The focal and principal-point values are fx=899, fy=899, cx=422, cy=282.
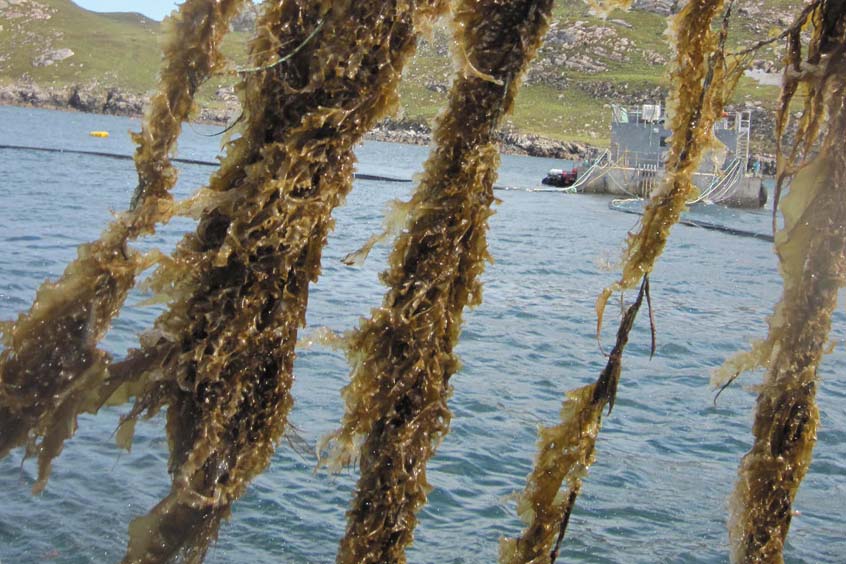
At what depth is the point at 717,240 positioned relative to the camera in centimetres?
3731

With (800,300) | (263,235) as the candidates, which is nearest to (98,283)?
(263,235)

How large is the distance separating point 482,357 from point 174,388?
39.4 feet

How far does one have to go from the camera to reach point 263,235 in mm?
2926

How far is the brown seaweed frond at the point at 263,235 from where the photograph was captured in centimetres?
292

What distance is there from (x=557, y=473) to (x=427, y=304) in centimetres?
81

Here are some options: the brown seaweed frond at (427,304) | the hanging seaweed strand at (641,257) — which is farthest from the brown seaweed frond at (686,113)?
the brown seaweed frond at (427,304)

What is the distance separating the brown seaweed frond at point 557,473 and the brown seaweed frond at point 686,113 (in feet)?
0.54

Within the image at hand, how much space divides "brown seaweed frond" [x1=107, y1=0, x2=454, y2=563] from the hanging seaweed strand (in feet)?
2.99

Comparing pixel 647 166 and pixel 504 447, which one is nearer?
pixel 504 447

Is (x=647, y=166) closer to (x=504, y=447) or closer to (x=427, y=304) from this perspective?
(x=504, y=447)

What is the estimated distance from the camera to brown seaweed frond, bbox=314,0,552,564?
9.91 ft

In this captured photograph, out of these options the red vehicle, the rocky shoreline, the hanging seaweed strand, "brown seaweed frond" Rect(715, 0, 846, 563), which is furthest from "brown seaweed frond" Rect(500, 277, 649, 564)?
the rocky shoreline

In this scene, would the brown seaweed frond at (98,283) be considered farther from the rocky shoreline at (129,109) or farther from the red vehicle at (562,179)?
the rocky shoreline at (129,109)

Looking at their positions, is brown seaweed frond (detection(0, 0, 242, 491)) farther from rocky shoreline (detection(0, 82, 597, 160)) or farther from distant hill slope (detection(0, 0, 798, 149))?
rocky shoreline (detection(0, 82, 597, 160))
